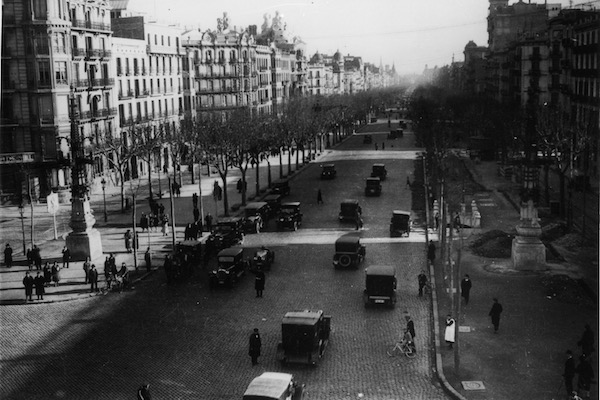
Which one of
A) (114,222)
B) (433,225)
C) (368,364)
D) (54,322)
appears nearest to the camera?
(368,364)

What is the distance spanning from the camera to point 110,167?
71438mm

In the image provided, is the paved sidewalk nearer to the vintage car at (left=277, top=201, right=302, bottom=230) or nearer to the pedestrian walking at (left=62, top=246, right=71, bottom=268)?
the vintage car at (left=277, top=201, right=302, bottom=230)

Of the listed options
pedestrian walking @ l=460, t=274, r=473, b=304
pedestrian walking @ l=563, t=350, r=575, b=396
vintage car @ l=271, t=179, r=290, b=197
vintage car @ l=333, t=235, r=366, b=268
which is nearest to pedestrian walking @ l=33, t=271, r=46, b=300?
vintage car @ l=333, t=235, r=366, b=268

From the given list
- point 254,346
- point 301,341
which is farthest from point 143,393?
point 301,341

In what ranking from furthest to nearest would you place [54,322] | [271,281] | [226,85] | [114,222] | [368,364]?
[226,85]
[114,222]
[271,281]
[54,322]
[368,364]

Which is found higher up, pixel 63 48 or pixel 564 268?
pixel 63 48

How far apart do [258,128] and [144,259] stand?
31262 millimetres

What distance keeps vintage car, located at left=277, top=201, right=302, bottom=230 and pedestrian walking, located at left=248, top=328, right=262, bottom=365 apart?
23080 mm

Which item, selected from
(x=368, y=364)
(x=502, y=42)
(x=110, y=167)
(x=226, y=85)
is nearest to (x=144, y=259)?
(x=368, y=364)

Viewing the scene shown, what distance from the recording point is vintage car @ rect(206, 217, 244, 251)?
39500 millimetres

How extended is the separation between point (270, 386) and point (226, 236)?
21984 mm

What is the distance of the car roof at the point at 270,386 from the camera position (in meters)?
18.5

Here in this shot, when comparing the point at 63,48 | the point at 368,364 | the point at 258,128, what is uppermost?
the point at 63,48

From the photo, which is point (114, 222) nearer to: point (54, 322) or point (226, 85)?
point (54, 322)
